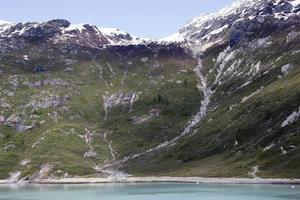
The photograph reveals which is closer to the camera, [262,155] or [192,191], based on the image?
[192,191]

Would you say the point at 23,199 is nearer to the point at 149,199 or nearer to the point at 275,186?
the point at 149,199

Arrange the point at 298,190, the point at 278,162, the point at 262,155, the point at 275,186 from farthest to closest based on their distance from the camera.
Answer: the point at 262,155, the point at 278,162, the point at 275,186, the point at 298,190

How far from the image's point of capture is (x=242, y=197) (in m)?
136

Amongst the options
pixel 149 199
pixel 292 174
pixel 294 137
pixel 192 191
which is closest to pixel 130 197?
pixel 149 199

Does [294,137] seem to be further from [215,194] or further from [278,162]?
[215,194]

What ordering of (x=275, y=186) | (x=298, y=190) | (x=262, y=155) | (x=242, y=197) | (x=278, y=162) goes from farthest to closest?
(x=262, y=155), (x=278, y=162), (x=275, y=186), (x=298, y=190), (x=242, y=197)

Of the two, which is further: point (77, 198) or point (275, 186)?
point (275, 186)

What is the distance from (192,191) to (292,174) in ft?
117

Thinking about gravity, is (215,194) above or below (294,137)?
below

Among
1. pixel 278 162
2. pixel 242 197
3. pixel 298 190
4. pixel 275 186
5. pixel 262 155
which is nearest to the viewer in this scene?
pixel 242 197

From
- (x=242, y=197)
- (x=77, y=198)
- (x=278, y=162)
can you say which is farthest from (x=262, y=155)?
(x=77, y=198)

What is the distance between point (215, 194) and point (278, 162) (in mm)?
45315

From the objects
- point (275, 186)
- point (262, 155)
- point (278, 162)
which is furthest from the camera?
point (262, 155)

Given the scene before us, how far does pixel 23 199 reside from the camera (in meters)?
154
